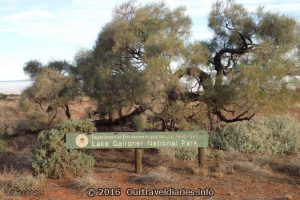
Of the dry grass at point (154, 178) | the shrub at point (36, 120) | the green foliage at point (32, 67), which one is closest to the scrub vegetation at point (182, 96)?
the dry grass at point (154, 178)

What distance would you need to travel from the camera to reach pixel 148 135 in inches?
420

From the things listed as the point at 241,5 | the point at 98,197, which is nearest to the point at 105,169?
the point at 98,197

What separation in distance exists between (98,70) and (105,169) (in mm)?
3546

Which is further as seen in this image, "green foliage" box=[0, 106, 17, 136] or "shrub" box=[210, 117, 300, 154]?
"green foliage" box=[0, 106, 17, 136]

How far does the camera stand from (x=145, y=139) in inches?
420

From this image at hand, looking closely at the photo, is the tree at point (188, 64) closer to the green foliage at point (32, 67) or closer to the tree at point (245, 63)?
the tree at point (245, 63)

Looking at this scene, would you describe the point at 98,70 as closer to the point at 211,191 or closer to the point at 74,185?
the point at 74,185

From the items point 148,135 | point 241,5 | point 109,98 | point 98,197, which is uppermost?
point 241,5

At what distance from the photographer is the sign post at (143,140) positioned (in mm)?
10586

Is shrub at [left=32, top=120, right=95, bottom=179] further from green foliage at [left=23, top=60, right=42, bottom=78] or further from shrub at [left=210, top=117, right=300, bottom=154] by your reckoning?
green foliage at [left=23, top=60, right=42, bottom=78]

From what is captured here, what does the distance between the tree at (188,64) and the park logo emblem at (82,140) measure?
2373 millimetres

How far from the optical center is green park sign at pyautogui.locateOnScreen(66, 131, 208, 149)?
10586 mm

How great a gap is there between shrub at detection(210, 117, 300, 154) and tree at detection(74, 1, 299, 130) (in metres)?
0.38

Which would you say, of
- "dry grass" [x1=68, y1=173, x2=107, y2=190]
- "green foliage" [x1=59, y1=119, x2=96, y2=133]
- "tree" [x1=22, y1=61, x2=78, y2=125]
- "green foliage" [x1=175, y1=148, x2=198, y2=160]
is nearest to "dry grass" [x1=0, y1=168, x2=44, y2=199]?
"dry grass" [x1=68, y1=173, x2=107, y2=190]
